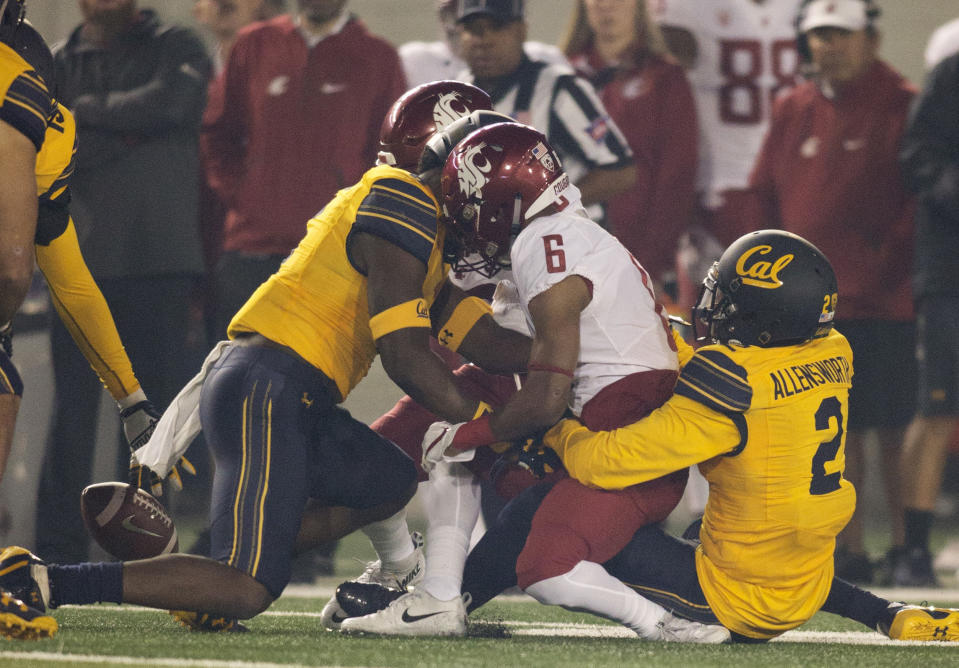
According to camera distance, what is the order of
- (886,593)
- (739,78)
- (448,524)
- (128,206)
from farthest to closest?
(739,78), (128,206), (886,593), (448,524)

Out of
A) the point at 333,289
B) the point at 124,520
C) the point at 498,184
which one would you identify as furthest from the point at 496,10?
the point at 124,520

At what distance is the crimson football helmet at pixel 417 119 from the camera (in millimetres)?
4367

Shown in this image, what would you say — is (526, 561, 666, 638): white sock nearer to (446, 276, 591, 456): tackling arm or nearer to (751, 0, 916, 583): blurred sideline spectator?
(446, 276, 591, 456): tackling arm

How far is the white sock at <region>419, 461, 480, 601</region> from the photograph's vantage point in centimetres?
411

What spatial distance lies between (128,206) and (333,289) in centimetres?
211

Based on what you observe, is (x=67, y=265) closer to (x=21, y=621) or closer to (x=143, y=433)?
(x=143, y=433)

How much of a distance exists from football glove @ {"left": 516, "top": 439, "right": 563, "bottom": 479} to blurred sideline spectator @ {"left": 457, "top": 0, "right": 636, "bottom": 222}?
1964 millimetres

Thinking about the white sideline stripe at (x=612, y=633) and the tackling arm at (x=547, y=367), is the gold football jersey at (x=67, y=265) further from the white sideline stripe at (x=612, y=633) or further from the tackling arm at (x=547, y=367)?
the tackling arm at (x=547, y=367)

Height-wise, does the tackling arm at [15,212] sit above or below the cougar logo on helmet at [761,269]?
above

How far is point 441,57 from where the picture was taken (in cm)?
681

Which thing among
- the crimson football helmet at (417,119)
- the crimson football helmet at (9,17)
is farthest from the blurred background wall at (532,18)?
the crimson football helmet at (9,17)

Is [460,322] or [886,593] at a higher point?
[460,322]

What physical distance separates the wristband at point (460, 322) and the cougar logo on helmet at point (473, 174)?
0.46 meters

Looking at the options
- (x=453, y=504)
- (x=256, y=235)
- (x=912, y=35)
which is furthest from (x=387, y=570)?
(x=912, y=35)
